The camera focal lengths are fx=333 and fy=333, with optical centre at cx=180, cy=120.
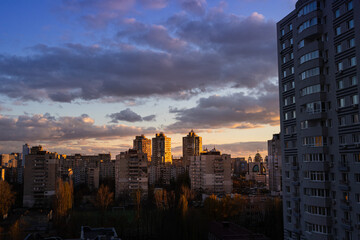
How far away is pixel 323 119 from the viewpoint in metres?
16.1

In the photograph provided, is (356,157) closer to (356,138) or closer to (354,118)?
(356,138)

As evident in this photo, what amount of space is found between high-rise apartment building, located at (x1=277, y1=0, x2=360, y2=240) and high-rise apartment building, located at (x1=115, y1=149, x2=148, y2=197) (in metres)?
40.9

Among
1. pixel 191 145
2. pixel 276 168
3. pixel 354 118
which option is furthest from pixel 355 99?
pixel 191 145

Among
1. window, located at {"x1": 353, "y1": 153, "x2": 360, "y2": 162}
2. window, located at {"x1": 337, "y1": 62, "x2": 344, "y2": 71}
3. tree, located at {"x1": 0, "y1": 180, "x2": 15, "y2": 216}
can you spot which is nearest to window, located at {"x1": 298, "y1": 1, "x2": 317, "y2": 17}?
window, located at {"x1": 337, "y1": 62, "x2": 344, "y2": 71}

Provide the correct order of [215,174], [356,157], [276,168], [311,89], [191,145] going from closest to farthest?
[356,157] → [311,89] → [215,174] → [276,168] → [191,145]

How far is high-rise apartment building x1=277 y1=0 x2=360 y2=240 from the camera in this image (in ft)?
48.0

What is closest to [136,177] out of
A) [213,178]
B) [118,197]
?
[118,197]

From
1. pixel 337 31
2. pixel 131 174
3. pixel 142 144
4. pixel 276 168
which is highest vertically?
pixel 142 144

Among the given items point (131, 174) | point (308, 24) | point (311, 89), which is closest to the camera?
point (311, 89)

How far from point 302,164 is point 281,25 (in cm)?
830

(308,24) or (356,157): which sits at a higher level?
(308,24)

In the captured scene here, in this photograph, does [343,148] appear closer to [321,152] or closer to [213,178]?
[321,152]

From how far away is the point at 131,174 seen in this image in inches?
2267

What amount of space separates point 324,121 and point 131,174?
45111 mm
